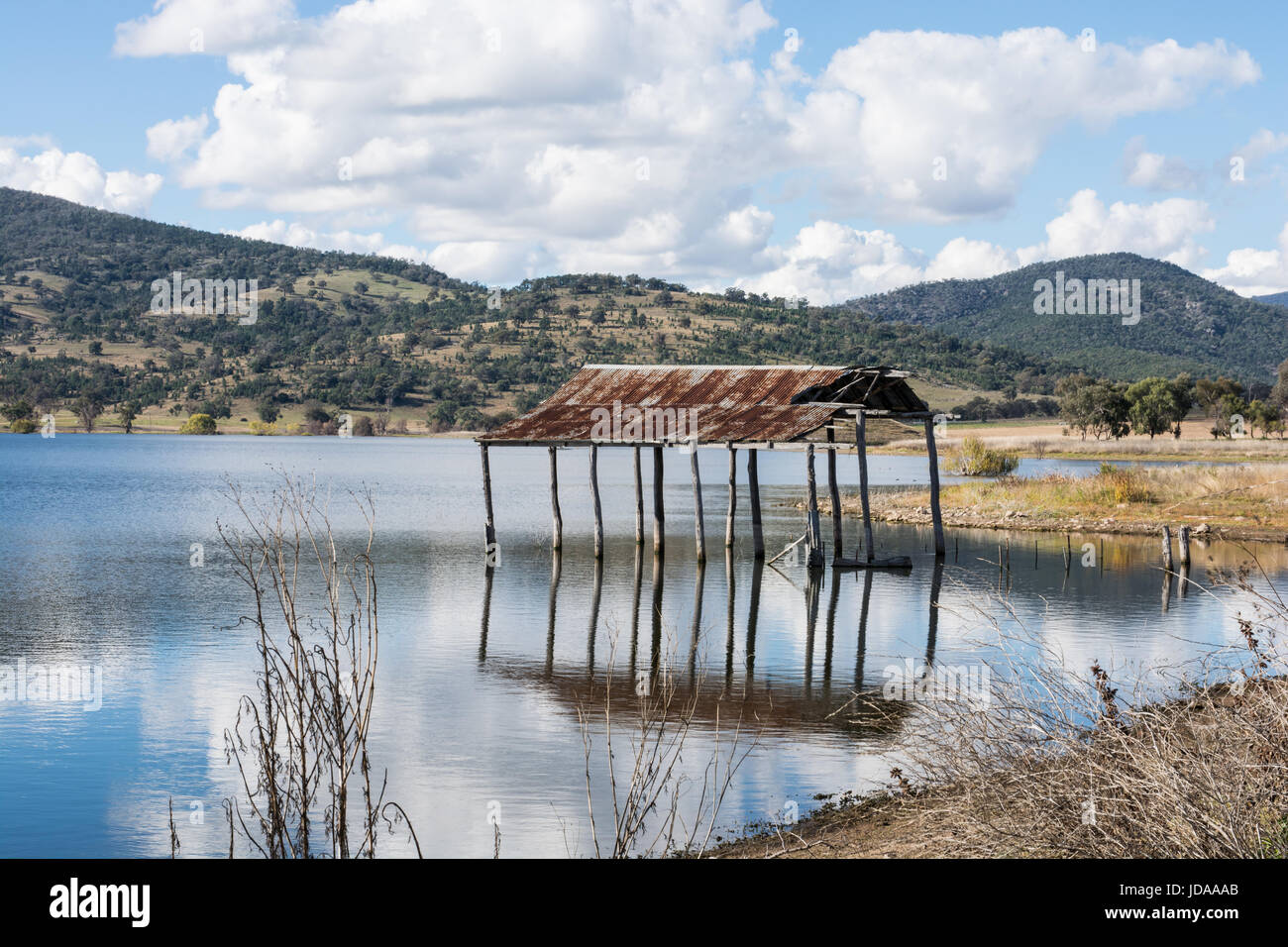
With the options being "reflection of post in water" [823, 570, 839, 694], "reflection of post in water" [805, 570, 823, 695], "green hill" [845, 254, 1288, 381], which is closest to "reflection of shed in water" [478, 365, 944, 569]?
"reflection of post in water" [805, 570, 823, 695]

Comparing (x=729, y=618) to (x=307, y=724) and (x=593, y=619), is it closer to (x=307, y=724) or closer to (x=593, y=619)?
(x=593, y=619)

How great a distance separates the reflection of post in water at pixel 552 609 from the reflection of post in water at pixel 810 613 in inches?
131

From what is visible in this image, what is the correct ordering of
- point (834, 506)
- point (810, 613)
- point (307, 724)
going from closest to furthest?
point (307, 724) → point (810, 613) → point (834, 506)

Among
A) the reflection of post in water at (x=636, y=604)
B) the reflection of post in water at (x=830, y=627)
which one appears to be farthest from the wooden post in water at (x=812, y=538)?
the reflection of post in water at (x=636, y=604)

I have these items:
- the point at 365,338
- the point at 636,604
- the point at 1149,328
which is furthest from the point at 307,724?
the point at 1149,328

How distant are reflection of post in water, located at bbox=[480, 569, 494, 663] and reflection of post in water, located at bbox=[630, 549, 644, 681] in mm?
2123

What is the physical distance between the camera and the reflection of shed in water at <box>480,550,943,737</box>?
1352 cm

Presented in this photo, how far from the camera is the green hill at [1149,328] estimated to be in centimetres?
15325

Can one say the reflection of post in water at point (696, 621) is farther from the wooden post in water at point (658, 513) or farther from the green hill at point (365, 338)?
the green hill at point (365, 338)

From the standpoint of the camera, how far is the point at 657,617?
20625 millimetres

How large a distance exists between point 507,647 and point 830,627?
518cm

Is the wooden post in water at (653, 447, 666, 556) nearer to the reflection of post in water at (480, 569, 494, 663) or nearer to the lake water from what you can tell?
the lake water
